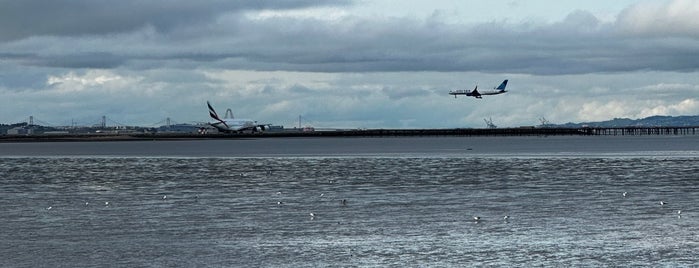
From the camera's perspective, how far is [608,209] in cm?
4275

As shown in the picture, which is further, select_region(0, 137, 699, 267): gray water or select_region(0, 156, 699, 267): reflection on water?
select_region(0, 156, 699, 267): reflection on water

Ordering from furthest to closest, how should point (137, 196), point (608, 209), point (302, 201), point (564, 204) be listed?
1. point (137, 196)
2. point (302, 201)
3. point (564, 204)
4. point (608, 209)

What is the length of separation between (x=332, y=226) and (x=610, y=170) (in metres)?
45.5

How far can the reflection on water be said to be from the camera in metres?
29.4

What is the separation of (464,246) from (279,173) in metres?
48.6

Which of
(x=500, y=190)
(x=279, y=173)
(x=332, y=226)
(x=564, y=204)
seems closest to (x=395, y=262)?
(x=332, y=226)

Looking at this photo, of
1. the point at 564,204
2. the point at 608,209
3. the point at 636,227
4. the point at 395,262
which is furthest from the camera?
the point at 564,204

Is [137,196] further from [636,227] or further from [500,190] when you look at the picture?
[636,227]

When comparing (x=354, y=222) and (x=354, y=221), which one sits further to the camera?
(x=354, y=221)

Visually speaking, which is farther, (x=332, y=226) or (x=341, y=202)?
(x=341, y=202)

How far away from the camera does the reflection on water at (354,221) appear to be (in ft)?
96.6

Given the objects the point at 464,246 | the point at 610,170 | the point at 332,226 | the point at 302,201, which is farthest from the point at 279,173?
the point at 464,246

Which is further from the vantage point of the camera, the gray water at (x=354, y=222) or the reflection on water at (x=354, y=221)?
the reflection on water at (x=354, y=221)

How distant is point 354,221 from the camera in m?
38.9
